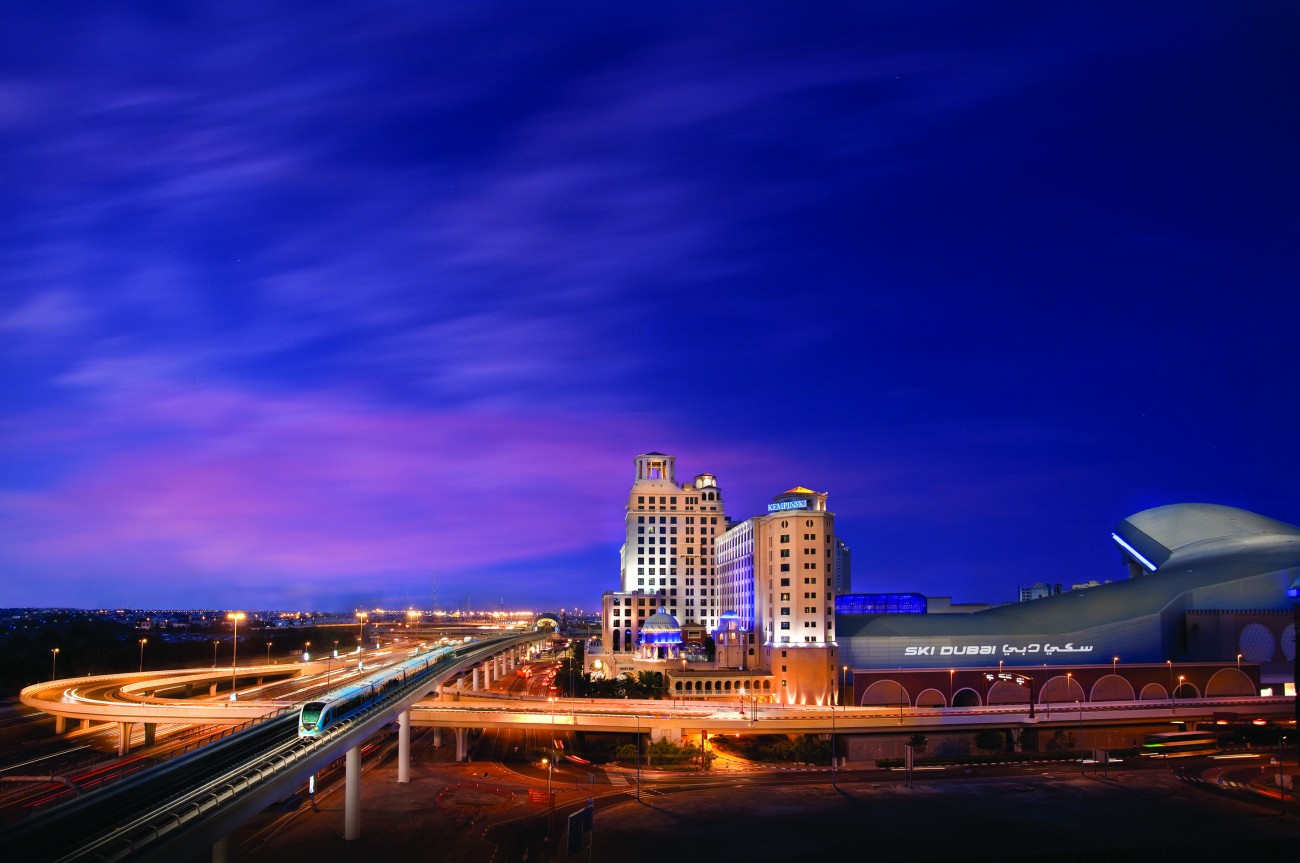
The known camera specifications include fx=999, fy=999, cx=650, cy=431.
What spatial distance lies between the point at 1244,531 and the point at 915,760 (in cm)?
8366

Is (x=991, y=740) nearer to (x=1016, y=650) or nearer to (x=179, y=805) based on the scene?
(x=1016, y=650)

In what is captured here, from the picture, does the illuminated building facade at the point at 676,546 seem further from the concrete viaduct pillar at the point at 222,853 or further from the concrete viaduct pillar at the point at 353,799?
the concrete viaduct pillar at the point at 222,853

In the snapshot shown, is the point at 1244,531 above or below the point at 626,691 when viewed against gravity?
above

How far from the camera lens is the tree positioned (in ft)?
297

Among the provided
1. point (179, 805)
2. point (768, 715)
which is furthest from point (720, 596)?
point (179, 805)

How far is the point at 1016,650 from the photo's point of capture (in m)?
120

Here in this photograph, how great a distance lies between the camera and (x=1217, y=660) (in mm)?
119375

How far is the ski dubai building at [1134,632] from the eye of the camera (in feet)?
383

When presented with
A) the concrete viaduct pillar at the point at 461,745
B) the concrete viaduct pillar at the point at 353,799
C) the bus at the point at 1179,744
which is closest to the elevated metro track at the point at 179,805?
the concrete viaduct pillar at the point at 353,799

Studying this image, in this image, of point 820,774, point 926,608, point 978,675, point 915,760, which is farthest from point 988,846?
point 926,608

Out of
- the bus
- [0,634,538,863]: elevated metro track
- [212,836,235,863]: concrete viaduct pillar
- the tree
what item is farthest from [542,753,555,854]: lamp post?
the bus

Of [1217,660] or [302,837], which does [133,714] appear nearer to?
[302,837]

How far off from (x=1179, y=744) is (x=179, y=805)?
90.4 metres

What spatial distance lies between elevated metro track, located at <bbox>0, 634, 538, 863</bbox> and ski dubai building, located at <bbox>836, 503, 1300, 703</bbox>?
3013 inches
